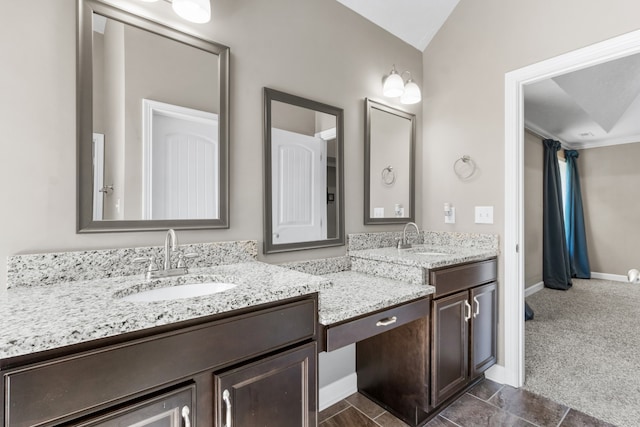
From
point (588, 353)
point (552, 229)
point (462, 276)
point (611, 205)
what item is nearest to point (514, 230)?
point (462, 276)

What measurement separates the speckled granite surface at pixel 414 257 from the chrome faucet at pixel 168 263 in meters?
1.06

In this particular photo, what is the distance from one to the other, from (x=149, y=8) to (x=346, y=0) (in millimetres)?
1233

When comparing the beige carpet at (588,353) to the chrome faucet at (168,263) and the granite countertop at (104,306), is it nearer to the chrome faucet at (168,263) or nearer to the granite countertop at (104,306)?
the granite countertop at (104,306)

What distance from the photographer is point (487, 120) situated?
7.16ft

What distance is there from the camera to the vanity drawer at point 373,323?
4.16ft

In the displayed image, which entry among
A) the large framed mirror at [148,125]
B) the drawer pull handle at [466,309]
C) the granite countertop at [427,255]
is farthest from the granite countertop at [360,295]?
the large framed mirror at [148,125]

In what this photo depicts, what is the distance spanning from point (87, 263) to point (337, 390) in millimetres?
1525

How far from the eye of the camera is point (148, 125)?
1339mm

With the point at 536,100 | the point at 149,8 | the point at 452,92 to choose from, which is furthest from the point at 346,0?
the point at 536,100

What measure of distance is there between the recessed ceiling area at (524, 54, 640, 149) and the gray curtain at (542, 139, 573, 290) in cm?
40

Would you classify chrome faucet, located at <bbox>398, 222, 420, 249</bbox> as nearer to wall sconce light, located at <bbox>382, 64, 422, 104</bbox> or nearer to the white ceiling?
wall sconce light, located at <bbox>382, 64, 422, 104</bbox>

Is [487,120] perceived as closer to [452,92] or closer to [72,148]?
[452,92]

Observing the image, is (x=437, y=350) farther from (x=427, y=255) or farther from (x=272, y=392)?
(x=272, y=392)

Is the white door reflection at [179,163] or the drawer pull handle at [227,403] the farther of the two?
the white door reflection at [179,163]
